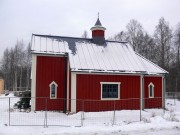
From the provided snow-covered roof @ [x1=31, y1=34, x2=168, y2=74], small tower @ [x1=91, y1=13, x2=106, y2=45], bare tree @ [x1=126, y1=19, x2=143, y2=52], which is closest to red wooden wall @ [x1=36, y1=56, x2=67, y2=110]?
snow-covered roof @ [x1=31, y1=34, x2=168, y2=74]

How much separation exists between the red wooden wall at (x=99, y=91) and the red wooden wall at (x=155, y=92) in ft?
4.84

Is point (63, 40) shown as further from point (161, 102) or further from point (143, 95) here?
point (161, 102)

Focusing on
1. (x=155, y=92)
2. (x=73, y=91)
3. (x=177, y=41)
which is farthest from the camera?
(x=177, y=41)

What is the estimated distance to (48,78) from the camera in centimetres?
1866

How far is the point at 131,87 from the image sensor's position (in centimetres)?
1908

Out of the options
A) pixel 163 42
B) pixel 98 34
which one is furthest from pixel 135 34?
pixel 98 34

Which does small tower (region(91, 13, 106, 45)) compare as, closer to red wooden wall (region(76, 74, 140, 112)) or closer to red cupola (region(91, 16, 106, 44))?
red cupola (region(91, 16, 106, 44))

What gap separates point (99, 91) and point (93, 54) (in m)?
3.26

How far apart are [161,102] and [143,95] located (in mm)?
2214

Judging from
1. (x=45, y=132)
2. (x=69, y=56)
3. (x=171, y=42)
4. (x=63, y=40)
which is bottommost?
(x=45, y=132)

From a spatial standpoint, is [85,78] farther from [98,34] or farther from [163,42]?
[163,42]

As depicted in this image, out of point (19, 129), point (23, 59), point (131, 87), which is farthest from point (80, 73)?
point (23, 59)

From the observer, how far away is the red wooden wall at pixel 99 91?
17.8 m

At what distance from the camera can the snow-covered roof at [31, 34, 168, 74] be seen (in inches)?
728
